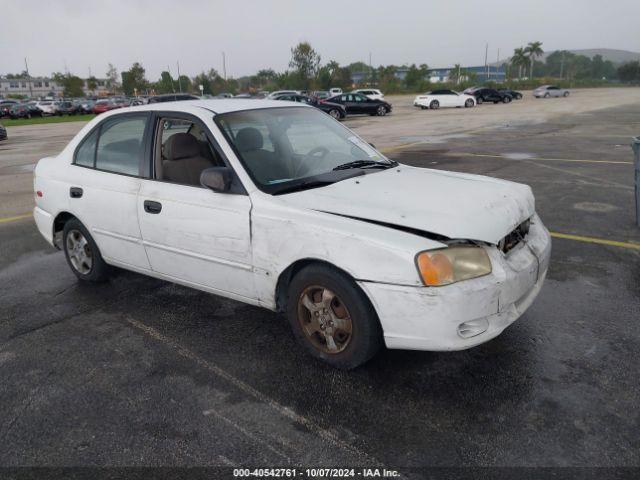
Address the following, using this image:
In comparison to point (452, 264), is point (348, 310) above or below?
below


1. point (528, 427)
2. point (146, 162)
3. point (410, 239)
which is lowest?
point (528, 427)

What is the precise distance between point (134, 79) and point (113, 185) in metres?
98.2

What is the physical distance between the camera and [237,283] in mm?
3541

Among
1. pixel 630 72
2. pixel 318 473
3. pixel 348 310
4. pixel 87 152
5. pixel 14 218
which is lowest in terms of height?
pixel 318 473

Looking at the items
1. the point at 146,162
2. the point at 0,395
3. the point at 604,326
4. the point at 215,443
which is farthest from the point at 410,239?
the point at 0,395

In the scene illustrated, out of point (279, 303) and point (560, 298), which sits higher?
point (279, 303)

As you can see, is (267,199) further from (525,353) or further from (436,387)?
(525,353)

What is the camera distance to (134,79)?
92812 millimetres

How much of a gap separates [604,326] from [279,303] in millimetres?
2351

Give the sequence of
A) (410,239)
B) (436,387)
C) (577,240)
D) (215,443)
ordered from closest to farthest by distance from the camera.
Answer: (215,443), (410,239), (436,387), (577,240)

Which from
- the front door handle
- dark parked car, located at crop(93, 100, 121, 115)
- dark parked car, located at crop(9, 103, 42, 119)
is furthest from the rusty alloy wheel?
dark parked car, located at crop(9, 103, 42, 119)

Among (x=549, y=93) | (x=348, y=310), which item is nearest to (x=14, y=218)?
(x=348, y=310)

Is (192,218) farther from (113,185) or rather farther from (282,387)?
(282,387)

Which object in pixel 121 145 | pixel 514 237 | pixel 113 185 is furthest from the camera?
pixel 121 145
